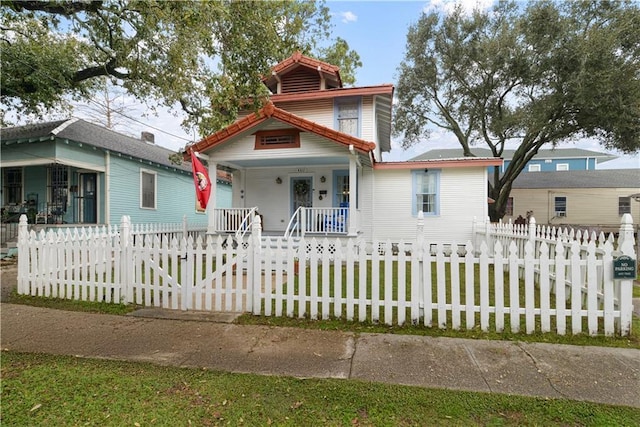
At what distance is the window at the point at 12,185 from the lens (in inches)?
544

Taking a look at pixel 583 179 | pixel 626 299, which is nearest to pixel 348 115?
pixel 626 299

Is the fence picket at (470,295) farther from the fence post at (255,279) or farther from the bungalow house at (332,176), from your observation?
the bungalow house at (332,176)

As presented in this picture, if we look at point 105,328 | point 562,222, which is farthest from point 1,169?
point 562,222

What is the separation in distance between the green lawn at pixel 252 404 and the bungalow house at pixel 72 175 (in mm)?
11383

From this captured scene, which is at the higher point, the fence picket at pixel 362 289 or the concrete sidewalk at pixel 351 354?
the fence picket at pixel 362 289

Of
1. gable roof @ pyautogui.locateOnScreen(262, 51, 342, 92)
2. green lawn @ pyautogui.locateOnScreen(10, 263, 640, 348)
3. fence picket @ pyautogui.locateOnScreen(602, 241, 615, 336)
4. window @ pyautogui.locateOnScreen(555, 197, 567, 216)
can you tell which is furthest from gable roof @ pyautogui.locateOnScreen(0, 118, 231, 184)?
window @ pyautogui.locateOnScreen(555, 197, 567, 216)

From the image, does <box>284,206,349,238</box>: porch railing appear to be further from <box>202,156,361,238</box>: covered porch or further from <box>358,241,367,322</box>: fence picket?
<box>358,241,367,322</box>: fence picket

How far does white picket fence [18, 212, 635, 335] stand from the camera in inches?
167

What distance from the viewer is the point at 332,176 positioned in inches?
529

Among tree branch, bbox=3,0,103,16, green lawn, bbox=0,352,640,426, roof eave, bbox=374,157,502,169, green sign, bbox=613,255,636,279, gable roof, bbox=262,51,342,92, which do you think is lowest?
green lawn, bbox=0,352,640,426

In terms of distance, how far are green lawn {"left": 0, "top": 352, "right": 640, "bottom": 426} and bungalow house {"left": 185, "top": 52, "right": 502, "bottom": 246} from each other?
8130mm

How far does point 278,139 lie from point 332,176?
124 inches

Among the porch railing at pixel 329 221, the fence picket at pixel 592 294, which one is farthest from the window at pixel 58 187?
the fence picket at pixel 592 294

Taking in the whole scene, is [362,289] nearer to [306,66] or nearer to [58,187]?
[306,66]
